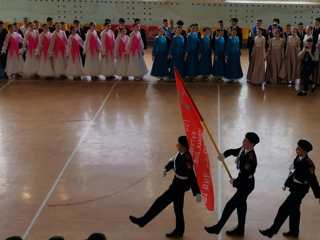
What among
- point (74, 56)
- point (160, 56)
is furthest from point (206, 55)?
point (74, 56)

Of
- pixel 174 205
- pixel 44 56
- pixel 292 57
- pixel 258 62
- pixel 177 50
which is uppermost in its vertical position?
pixel 177 50

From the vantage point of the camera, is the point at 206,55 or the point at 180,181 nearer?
the point at 180,181

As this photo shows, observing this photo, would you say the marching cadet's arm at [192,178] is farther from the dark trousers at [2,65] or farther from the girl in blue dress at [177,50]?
the dark trousers at [2,65]

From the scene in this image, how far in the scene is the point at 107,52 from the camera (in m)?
14.0

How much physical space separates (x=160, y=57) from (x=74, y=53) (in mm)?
2196

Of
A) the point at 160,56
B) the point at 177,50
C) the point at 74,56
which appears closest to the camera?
the point at 177,50

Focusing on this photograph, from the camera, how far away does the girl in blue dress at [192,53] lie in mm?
13734

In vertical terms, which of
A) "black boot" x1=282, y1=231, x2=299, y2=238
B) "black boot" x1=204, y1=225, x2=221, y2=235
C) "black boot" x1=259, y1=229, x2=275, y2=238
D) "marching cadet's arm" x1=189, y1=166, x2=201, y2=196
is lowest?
"black boot" x1=282, y1=231, x2=299, y2=238

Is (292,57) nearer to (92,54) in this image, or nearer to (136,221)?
(92,54)

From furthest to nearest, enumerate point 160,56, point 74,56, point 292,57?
point 74,56
point 160,56
point 292,57

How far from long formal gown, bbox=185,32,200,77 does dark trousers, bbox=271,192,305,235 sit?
7715 mm

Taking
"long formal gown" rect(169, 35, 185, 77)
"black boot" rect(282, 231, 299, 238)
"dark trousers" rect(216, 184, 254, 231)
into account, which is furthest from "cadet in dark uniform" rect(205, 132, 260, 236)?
"long formal gown" rect(169, 35, 185, 77)

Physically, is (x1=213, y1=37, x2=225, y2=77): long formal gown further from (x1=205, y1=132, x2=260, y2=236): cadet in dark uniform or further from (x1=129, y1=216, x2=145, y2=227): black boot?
(x1=129, y1=216, x2=145, y2=227): black boot

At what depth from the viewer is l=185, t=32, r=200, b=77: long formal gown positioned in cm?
1373
